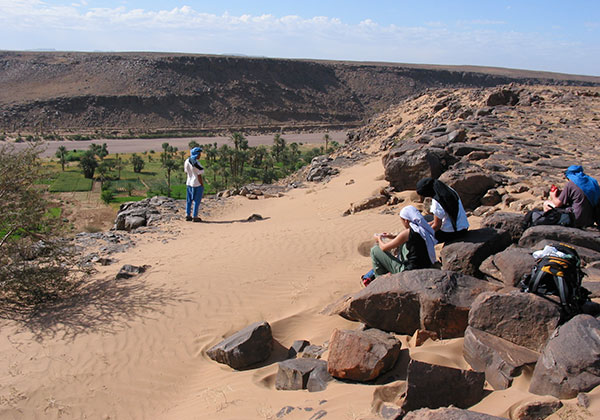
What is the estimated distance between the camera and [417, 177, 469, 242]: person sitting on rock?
5.77 meters

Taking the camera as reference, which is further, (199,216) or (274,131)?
(274,131)

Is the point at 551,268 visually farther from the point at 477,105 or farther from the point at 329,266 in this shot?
the point at 477,105

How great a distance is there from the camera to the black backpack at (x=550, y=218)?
636 centimetres

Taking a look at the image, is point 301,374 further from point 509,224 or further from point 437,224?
point 509,224

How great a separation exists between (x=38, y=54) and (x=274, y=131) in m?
47.6

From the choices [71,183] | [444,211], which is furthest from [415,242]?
[71,183]

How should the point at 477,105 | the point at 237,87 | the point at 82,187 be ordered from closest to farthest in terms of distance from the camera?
1. the point at 477,105
2. the point at 82,187
3. the point at 237,87

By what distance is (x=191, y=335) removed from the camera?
254 inches

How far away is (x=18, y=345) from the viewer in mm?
6043

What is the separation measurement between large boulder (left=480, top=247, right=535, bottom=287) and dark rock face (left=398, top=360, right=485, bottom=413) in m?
1.62

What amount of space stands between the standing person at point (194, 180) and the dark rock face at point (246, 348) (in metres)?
6.80

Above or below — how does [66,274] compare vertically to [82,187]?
above

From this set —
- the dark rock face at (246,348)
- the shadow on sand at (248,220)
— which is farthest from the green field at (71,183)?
the dark rock face at (246,348)

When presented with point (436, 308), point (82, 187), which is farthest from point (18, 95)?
point (436, 308)
